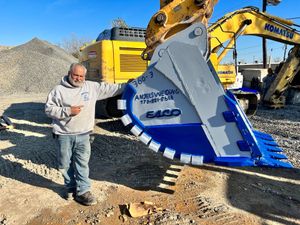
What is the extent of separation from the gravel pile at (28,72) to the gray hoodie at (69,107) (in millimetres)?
18135

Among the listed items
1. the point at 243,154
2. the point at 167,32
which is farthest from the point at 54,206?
the point at 167,32

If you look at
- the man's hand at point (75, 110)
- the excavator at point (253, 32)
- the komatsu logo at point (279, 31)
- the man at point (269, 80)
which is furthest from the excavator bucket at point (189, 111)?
the man at point (269, 80)

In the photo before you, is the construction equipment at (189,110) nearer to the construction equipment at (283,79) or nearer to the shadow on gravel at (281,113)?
the shadow on gravel at (281,113)

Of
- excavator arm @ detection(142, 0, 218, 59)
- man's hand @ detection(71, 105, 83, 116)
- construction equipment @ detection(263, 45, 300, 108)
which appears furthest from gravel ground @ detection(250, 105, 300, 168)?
man's hand @ detection(71, 105, 83, 116)

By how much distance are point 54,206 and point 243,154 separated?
7.76 ft

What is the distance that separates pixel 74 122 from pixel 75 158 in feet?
1.59

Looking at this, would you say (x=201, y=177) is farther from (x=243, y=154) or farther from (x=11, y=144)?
(x=11, y=144)

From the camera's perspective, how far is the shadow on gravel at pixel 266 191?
144 inches

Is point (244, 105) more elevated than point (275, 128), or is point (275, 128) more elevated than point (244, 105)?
point (244, 105)

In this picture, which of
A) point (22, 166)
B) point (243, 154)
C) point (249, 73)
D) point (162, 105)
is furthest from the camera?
point (249, 73)

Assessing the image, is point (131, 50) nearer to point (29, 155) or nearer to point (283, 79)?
point (29, 155)

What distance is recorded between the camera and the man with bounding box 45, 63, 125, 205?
365 cm

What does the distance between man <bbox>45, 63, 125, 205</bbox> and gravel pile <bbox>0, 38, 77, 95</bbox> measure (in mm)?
18063

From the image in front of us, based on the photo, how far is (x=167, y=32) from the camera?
4.76 metres
